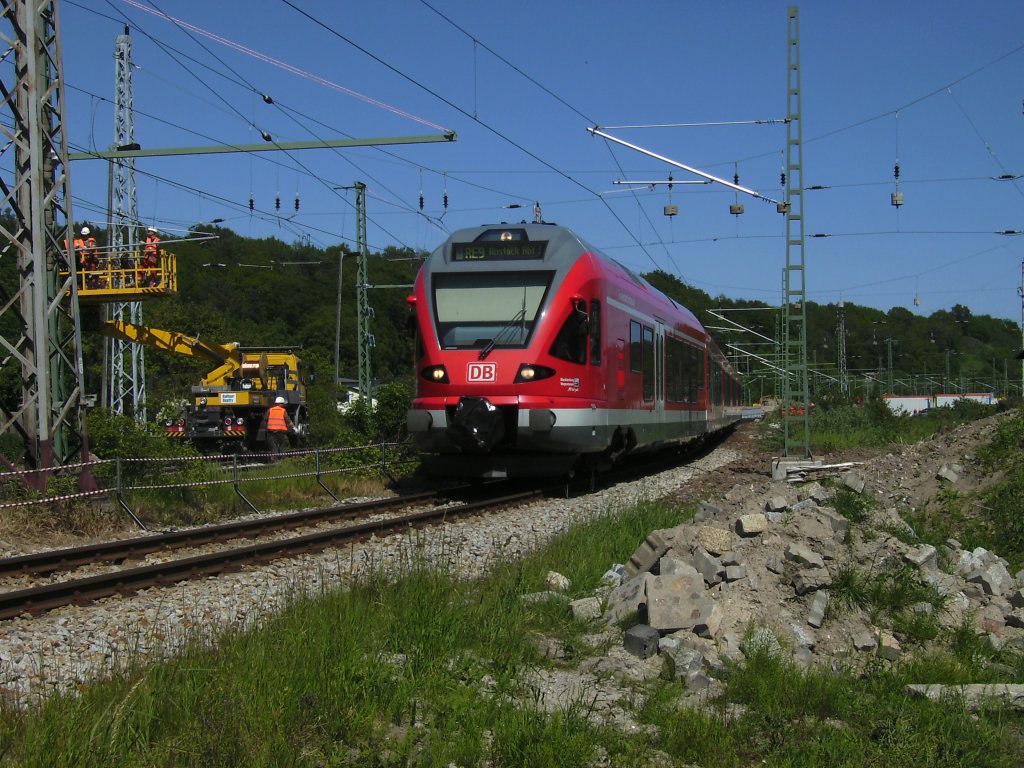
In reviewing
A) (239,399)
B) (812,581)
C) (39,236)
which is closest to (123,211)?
(239,399)

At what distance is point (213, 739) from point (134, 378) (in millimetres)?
25147

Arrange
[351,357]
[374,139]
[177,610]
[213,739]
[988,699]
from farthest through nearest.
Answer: [351,357]
[374,139]
[177,610]
[988,699]
[213,739]

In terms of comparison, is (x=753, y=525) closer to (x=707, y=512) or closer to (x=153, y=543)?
(x=707, y=512)

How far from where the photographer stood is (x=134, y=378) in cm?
2767

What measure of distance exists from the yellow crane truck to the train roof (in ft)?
47.6

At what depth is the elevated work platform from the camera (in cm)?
1873

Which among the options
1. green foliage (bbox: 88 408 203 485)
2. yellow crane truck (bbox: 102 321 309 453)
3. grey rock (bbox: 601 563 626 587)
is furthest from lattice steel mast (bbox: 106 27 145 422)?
grey rock (bbox: 601 563 626 587)

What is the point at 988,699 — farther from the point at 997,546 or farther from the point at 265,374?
the point at 265,374

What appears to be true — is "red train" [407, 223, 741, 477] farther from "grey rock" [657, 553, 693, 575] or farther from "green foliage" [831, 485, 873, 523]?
"grey rock" [657, 553, 693, 575]

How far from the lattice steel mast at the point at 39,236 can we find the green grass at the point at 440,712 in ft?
24.9

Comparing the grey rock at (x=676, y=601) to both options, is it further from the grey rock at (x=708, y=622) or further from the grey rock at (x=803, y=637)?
the grey rock at (x=803, y=637)

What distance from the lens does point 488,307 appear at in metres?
14.6

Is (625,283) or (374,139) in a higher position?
(374,139)

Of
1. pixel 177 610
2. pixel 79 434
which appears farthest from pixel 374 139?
pixel 177 610
